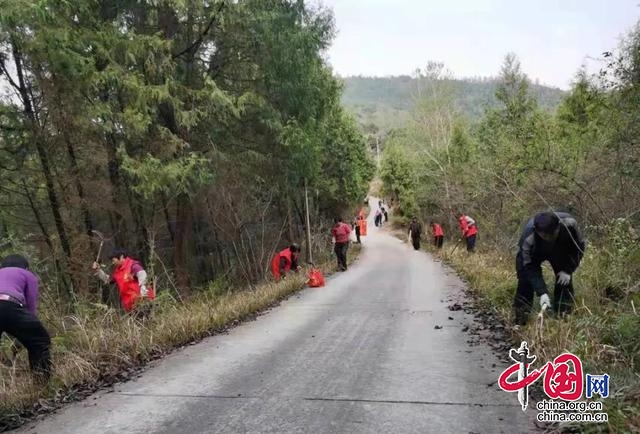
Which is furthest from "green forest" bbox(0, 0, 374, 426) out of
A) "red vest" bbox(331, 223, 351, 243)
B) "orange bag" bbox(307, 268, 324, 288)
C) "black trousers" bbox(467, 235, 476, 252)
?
"black trousers" bbox(467, 235, 476, 252)

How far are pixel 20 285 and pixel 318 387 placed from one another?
321 centimetres

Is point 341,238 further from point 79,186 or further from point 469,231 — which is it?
point 79,186

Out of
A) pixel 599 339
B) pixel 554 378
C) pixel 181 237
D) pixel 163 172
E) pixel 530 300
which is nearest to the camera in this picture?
pixel 554 378

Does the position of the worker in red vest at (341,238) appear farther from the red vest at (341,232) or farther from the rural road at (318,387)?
the rural road at (318,387)

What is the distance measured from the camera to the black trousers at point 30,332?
15.6ft

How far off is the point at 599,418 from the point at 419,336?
11.3ft

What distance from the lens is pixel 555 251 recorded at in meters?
5.82

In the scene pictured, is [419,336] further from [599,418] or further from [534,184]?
[534,184]

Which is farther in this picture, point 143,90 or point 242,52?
point 242,52

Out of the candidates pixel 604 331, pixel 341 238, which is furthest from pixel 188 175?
pixel 604 331

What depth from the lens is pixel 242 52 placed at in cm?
1242

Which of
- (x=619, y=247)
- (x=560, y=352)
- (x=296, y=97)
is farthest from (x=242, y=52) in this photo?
(x=560, y=352)

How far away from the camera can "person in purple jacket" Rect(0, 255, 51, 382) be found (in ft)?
15.7

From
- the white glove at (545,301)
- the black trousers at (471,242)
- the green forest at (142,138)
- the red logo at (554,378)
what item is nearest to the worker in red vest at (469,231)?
the black trousers at (471,242)
